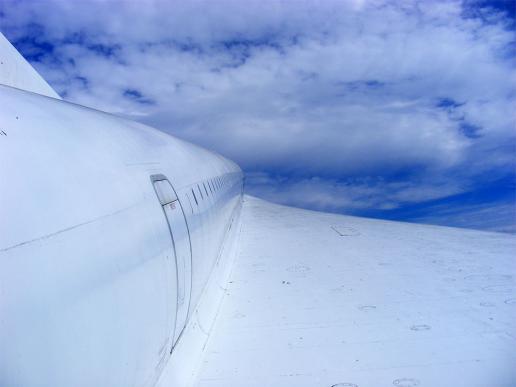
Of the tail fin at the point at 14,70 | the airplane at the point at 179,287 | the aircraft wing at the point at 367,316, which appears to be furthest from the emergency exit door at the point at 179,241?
the tail fin at the point at 14,70

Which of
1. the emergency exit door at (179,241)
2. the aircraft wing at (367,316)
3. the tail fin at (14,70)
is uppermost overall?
the tail fin at (14,70)

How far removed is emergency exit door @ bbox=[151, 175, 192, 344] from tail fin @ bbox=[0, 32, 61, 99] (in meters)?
3.92

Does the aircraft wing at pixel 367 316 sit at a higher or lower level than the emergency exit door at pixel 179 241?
lower

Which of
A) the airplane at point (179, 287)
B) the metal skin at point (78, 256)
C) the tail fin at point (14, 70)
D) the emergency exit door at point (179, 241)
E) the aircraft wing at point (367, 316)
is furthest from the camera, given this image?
the tail fin at point (14, 70)

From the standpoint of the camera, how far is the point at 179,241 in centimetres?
427

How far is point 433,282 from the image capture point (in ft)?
22.9

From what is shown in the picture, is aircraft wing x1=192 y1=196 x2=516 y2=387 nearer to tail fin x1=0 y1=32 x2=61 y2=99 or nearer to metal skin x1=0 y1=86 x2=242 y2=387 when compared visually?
metal skin x1=0 y1=86 x2=242 y2=387

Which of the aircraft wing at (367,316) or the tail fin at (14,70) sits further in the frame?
the tail fin at (14,70)

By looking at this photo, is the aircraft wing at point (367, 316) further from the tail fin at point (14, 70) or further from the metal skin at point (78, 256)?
the tail fin at point (14, 70)

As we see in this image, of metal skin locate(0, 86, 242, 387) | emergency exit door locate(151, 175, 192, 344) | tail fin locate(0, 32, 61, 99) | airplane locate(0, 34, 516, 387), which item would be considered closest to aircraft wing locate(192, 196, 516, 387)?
airplane locate(0, 34, 516, 387)

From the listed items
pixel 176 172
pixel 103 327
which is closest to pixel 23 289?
pixel 103 327

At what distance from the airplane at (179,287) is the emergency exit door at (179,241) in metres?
0.02

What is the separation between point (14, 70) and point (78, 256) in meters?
6.29

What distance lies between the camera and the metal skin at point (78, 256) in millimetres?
1926
